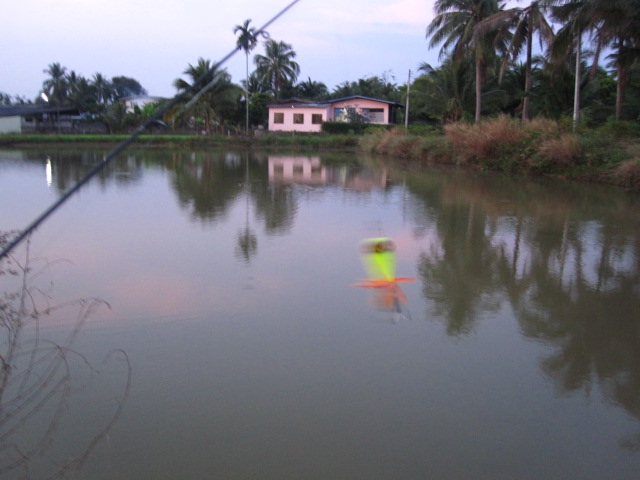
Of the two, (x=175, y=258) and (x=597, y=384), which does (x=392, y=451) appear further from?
(x=175, y=258)

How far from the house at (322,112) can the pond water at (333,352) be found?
33.3 metres

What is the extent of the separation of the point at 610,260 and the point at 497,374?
407 cm

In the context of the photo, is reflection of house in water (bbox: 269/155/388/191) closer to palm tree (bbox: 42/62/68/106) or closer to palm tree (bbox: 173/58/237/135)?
palm tree (bbox: 173/58/237/135)

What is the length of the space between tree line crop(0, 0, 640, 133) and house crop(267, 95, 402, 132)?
1.77 meters

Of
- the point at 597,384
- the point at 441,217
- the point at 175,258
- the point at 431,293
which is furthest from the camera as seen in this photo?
the point at 441,217

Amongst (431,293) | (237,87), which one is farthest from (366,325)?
(237,87)

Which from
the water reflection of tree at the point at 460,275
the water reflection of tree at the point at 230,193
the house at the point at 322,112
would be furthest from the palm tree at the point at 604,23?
the house at the point at 322,112

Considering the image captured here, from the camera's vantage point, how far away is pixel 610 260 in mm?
7633

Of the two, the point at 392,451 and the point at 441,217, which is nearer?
the point at 392,451

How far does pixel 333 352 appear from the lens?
185 inches

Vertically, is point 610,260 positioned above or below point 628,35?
below

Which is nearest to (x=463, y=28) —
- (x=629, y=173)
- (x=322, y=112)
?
(x=629, y=173)

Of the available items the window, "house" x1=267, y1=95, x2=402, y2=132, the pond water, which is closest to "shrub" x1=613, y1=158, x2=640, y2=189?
the pond water

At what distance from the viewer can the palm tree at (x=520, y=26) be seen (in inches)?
830
